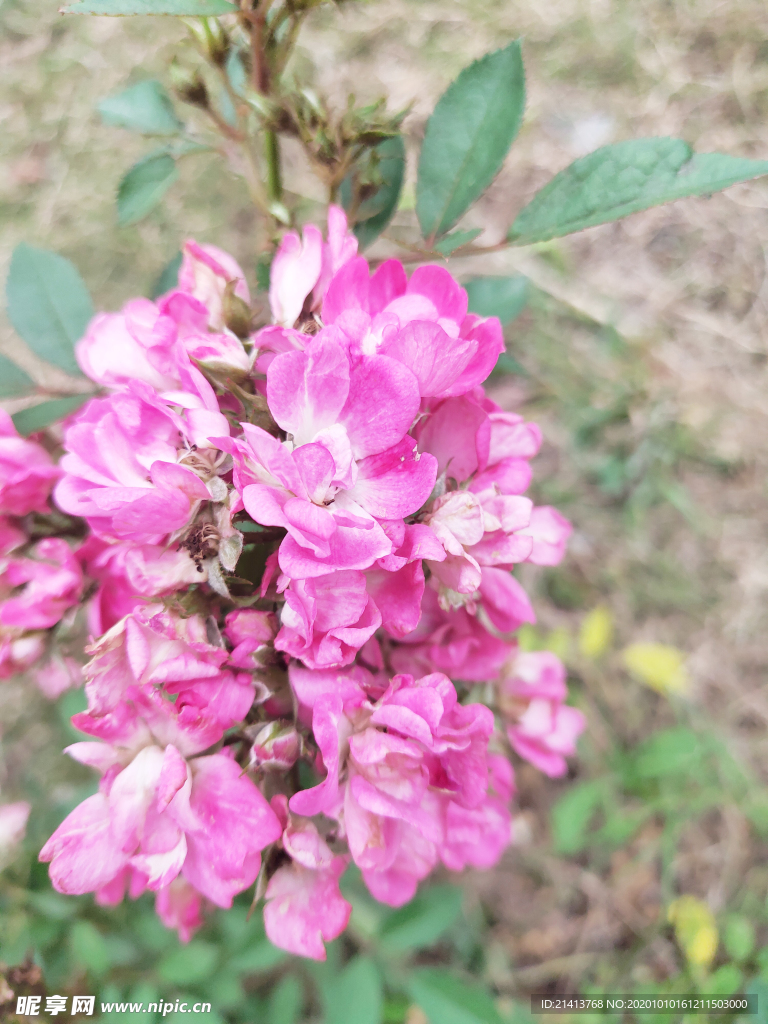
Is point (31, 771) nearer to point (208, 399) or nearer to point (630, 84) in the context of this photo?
point (208, 399)

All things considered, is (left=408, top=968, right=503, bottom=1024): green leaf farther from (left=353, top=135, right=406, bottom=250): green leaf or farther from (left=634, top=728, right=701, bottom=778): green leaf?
(left=353, top=135, right=406, bottom=250): green leaf

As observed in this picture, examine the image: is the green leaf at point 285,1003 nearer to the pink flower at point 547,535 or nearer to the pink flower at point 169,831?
the pink flower at point 169,831

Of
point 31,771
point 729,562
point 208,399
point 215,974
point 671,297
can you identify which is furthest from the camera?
point 671,297

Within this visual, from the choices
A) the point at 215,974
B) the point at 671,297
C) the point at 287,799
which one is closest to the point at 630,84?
the point at 671,297

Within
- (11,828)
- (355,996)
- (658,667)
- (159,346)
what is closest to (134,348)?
(159,346)

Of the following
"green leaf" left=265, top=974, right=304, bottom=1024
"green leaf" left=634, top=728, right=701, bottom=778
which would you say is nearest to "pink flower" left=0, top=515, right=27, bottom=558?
"green leaf" left=265, top=974, right=304, bottom=1024

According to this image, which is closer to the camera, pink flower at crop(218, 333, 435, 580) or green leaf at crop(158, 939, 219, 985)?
pink flower at crop(218, 333, 435, 580)

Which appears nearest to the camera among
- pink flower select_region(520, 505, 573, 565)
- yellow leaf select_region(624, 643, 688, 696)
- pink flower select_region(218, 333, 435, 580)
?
pink flower select_region(218, 333, 435, 580)

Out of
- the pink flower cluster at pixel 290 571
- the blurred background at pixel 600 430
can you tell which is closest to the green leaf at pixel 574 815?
the blurred background at pixel 600 430
